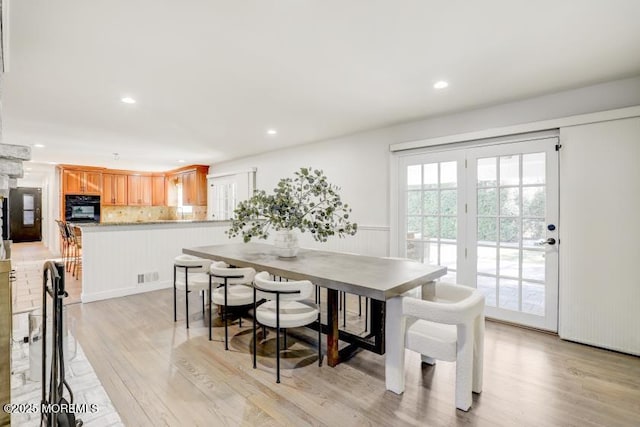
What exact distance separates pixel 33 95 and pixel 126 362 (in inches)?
103

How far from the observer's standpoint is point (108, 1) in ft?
5.60

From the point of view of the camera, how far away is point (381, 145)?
432cm

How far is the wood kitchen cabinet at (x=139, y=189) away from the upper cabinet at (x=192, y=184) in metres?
1.01

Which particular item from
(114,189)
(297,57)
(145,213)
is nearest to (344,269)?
(297,57)

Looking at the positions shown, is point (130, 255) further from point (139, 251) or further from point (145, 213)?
point (145, 213)

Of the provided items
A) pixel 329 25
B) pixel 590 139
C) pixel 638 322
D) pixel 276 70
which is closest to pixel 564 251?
pixel 638 322

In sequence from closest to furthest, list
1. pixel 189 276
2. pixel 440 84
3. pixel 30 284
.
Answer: pixel 440 84 < pixel 189 276 < pixel 30 284

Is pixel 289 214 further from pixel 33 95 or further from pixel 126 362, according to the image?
pixel 33 95

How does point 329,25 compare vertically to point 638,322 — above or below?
above

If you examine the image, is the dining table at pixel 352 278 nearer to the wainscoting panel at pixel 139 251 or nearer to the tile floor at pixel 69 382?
the tile floor at pixel 69 382

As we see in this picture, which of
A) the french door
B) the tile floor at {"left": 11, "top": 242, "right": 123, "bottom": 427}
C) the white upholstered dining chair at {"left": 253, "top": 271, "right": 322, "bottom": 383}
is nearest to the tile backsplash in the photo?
the tile floor at {"left": 11, "top": 242, "right": 123, "bottom": 427}

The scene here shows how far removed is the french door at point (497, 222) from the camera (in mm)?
3121

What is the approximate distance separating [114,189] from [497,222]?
8620 mm

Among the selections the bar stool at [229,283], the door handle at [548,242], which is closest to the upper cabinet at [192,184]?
the bar stool at [229,283]
